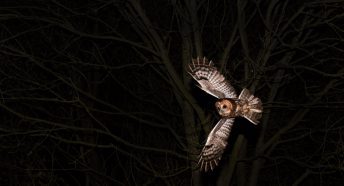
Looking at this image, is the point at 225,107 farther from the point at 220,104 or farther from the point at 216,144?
the point at 216,144

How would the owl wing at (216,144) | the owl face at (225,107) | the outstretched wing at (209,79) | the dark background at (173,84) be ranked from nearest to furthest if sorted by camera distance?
1. the owl face at (225,107)
2. the outstretched wing at (209,79)
3. the owl wing at (216,144)
4. the dark background at (173,84)

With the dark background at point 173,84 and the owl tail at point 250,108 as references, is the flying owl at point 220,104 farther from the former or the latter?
the dark background at point 173,84

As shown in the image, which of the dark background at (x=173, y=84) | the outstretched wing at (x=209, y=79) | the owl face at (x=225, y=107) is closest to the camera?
the owl face at (x=225, y=107)

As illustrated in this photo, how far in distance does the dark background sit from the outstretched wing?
3.36m

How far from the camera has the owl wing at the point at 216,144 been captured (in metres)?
5.27

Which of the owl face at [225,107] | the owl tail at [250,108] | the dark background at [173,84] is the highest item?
the dark background at [173,84]

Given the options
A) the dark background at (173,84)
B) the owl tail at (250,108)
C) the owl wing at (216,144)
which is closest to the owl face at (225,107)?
the owl tail at (250,108)

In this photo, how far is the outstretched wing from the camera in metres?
5.16

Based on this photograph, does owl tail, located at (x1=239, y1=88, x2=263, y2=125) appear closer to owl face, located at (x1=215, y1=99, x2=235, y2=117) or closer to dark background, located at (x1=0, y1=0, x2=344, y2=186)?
owl face, located at (x1=215, y1=99, x2=235, y2=117)

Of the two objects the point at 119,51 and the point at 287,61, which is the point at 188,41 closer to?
the point at 287,61

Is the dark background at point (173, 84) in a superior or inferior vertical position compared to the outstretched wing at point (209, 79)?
superior

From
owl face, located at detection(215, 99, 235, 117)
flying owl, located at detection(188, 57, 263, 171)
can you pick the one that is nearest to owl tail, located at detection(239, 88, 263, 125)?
flying owl, located at detection(188, 57, 263, 171)

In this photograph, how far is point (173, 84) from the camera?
440 inches

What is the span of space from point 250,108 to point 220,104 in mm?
257
